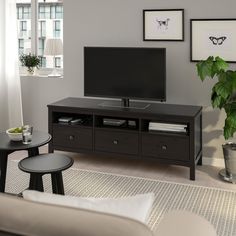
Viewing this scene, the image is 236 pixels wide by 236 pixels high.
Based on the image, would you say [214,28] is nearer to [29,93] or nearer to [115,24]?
[115,24]

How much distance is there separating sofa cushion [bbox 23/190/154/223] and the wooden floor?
2.54 m

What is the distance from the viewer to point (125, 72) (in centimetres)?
438

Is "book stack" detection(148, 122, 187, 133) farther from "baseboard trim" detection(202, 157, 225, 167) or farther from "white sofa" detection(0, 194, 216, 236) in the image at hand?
"white sofa" detection(0, 194, 216, 236)

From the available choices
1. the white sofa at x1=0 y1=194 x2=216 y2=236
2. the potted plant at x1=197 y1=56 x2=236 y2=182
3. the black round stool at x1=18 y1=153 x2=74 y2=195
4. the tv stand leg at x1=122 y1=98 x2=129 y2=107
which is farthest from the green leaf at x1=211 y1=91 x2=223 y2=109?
the white sofa at x1=0 y1=194 x2=216 y2=236

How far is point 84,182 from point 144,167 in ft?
2.47

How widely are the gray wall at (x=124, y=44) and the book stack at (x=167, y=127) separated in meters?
0.50

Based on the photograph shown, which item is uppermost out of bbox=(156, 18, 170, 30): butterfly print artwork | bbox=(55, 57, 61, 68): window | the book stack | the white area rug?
bbox=(156, 18, 170, 30): butterfly print artwork

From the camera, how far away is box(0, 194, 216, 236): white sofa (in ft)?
3.84

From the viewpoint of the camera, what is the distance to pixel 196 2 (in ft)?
14.0

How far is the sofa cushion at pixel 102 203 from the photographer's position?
4.48ft

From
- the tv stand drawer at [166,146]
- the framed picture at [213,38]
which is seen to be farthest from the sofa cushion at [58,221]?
the framed picture at [213,38]

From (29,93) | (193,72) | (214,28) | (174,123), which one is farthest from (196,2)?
(29,93)

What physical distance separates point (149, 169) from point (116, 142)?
0.45 metres

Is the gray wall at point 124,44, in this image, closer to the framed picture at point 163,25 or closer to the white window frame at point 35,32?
the framed picture at point 163,25
